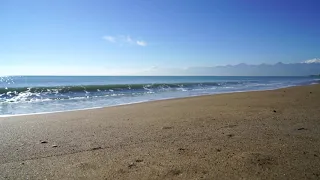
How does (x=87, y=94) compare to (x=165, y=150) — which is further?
(x=87, y=94)

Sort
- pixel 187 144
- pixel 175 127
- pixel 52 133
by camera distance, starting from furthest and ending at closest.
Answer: pixel 175 127 < pixel 52 133 < pixel 187 144

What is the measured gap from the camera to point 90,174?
3346 mm

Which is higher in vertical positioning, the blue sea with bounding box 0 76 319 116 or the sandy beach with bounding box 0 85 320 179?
the sandy beach with bounding box 0 85 320 179

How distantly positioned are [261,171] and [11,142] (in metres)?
4.87

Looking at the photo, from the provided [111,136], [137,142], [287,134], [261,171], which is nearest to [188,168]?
[261,171]

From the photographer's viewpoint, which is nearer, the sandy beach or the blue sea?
the sandy beach

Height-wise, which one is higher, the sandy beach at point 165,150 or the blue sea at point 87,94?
the sandy beach at point 165,150

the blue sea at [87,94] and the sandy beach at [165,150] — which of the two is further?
the blue sea at [87,94]

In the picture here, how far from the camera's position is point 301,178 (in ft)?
10.3

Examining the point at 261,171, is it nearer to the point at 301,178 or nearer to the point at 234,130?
the point at 301,178

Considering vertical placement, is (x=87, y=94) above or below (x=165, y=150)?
below

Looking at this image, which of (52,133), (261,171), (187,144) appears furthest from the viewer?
(52,133)

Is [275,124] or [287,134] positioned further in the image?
[275,124]

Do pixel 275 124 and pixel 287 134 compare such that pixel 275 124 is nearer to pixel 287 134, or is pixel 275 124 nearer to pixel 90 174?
pixel 287 134
